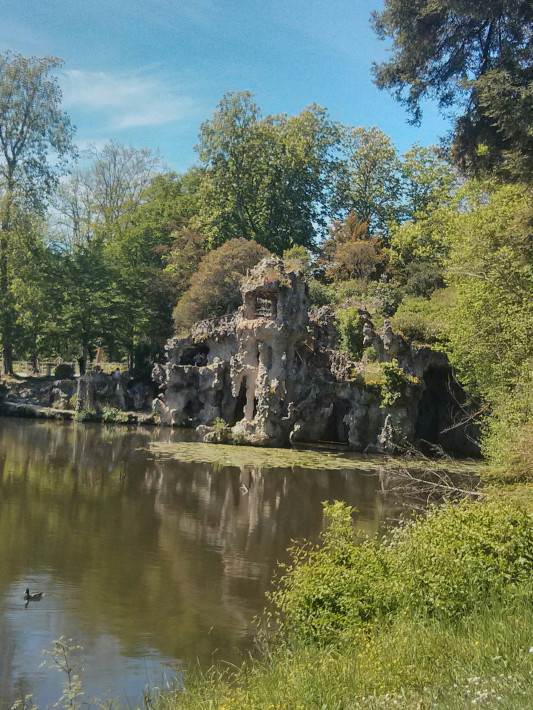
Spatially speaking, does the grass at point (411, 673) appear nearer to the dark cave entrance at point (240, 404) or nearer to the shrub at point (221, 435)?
the shrub at point (221, 435)

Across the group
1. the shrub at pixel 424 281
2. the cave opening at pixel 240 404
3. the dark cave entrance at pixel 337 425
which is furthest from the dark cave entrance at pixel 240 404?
the shrub at pixel 424 281

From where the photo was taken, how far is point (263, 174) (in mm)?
43375

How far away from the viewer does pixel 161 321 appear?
131ft

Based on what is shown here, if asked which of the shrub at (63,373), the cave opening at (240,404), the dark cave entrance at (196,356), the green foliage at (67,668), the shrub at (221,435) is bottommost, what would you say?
the green foliage at (67,668)

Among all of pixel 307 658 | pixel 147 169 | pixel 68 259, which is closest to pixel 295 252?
pixel 68 259

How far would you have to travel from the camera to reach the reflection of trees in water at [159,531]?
8438 millimetres

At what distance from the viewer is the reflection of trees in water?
8.44 m

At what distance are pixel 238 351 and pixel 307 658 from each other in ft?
76.6

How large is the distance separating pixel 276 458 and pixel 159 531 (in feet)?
34.9

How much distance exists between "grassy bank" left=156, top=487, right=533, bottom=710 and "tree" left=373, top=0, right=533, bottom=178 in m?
5.51

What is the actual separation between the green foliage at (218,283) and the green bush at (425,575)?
27.8 m

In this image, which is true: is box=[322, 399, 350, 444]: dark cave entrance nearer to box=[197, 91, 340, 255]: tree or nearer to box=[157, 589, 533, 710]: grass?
box=[197, 91, 340, 255]: tree

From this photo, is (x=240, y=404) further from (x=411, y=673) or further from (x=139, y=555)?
(x=411, y=673)

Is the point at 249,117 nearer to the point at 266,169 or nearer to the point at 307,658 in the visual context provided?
the point at 266,169
